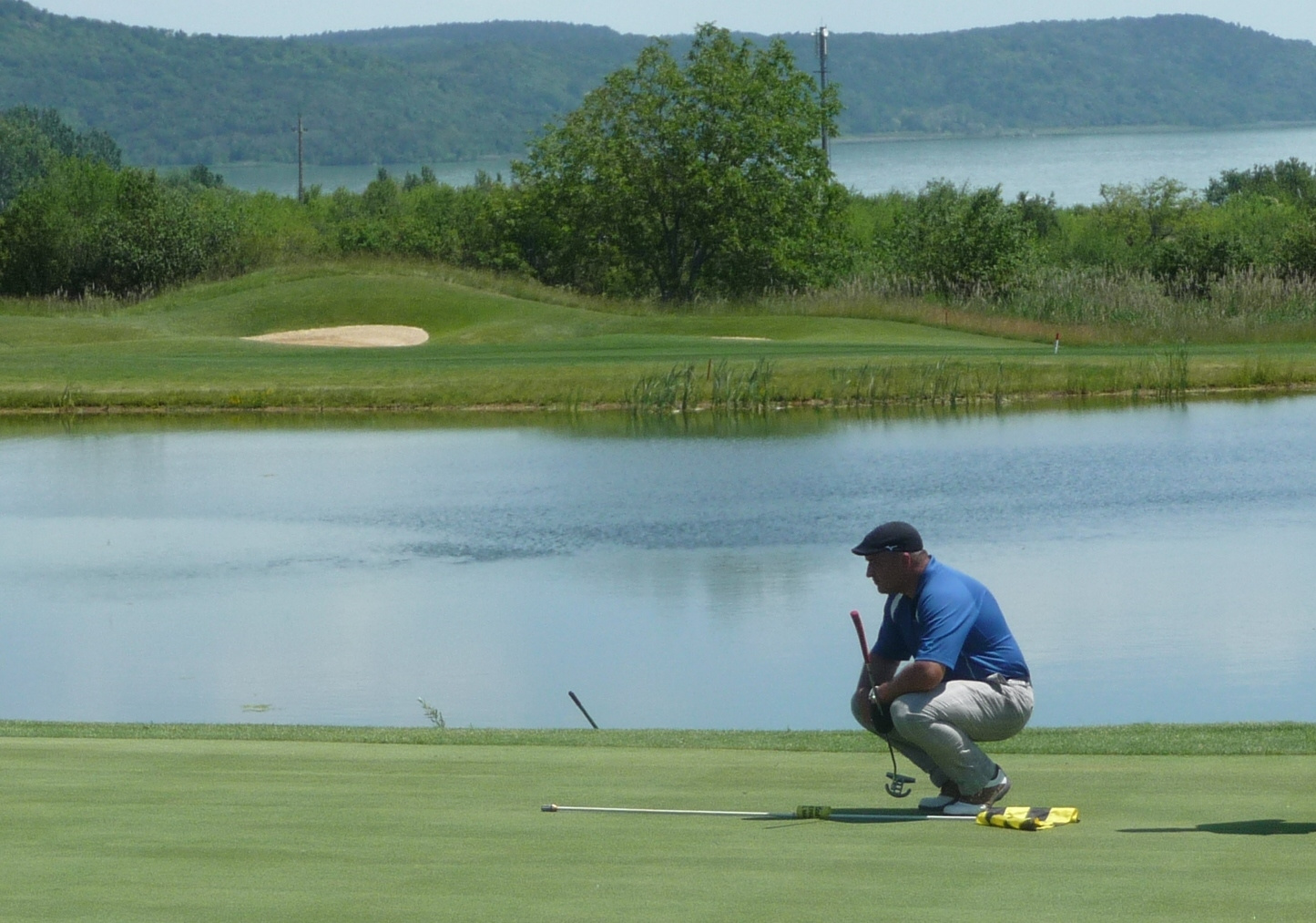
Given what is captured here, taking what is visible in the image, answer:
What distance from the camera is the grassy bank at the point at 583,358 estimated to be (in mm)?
35750

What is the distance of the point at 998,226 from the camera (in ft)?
172

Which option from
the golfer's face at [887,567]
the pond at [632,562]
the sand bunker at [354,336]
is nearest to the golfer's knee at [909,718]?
the golfer's face at [887,567]

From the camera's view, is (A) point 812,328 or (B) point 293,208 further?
(B) point 293,208

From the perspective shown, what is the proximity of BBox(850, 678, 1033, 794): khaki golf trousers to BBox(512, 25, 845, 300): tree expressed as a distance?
5605 cm

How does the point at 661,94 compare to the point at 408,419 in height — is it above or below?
above

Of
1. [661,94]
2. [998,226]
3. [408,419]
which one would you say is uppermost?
[661,94]

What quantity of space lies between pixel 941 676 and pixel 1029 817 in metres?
0.68

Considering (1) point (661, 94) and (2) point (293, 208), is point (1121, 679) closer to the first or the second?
(1) point (661, 94)

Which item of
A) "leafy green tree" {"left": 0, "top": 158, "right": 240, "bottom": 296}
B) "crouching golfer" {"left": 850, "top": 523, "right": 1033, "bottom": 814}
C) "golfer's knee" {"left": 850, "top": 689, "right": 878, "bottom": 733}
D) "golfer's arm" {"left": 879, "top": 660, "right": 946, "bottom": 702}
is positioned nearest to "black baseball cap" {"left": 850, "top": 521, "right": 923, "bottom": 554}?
"crouching golfer" {"left": 850, "top": 523, "right": 1033, "bottom": 814}

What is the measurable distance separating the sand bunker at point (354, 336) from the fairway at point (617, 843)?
40017 millimetres

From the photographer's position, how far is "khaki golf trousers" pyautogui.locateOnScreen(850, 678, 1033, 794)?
23.8 ft

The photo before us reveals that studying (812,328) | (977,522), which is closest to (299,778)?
(977,522)

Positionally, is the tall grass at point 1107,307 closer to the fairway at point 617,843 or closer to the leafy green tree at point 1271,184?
the fairway at point 617,843

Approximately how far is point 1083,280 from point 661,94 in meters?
20.2
